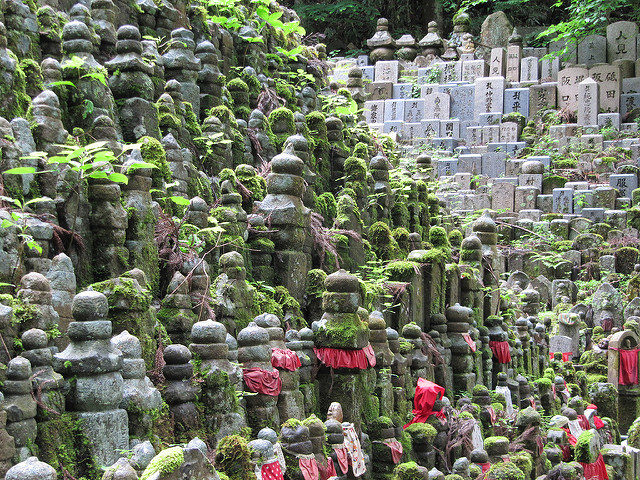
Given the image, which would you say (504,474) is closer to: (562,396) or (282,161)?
(282,161)

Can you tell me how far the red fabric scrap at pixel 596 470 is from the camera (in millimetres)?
11070

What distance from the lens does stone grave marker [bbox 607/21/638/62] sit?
28.9 metres

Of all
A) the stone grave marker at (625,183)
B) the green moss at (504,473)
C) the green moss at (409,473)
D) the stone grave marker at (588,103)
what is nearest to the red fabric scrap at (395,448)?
the green moss at (504,473)

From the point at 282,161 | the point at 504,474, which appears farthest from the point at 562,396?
the point at 282,161

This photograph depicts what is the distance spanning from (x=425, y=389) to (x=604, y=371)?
33.1 feet

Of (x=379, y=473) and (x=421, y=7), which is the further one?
(x=421, y=7)

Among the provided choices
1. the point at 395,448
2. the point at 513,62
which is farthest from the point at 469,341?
the point at 513,62

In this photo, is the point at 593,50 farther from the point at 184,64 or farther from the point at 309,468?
the point at 309,468

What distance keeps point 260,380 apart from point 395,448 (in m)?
2.18

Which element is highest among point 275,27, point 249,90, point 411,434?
point 275,27

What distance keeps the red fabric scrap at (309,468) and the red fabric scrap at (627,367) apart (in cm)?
1264

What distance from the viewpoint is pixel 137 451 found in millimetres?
4355

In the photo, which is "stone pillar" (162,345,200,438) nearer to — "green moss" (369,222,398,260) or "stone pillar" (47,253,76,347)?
"stone pillar" (47,253,76,347)

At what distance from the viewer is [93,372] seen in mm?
4781
